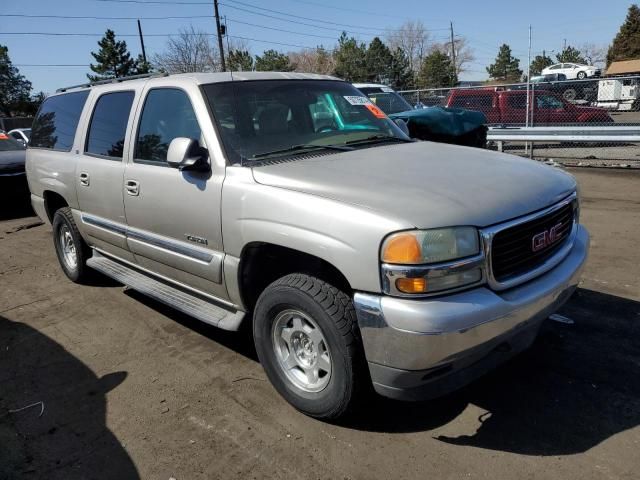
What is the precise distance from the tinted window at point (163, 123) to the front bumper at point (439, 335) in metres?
1.84

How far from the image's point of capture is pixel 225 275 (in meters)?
3.30

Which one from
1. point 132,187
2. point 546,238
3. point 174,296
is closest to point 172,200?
point 132,187

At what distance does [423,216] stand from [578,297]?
9.09 ft

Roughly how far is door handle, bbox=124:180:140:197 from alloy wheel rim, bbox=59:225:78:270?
175cm

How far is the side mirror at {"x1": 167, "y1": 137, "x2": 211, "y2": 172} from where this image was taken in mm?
3217

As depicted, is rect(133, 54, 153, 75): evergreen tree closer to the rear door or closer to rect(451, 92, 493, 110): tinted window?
rect(451, 92, 493, 110): tinted window

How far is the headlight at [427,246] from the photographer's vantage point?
239cm

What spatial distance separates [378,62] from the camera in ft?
166

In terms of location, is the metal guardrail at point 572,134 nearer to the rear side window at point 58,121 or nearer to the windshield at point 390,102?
the windshield at point 390,102

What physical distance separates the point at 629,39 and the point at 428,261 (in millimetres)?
56970

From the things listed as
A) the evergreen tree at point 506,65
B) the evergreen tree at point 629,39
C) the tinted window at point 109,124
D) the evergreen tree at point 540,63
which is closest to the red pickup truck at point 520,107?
the tinted window at point 109,124

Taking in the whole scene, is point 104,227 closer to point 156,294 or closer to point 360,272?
point 156,294

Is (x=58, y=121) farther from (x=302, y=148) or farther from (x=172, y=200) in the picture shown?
(x=302, y=148)

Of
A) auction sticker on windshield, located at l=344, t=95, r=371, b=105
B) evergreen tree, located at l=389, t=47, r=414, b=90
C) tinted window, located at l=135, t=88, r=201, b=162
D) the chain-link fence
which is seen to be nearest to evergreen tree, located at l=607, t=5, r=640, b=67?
evergreen tree, located at l=389, t=47, r=414, b=90
